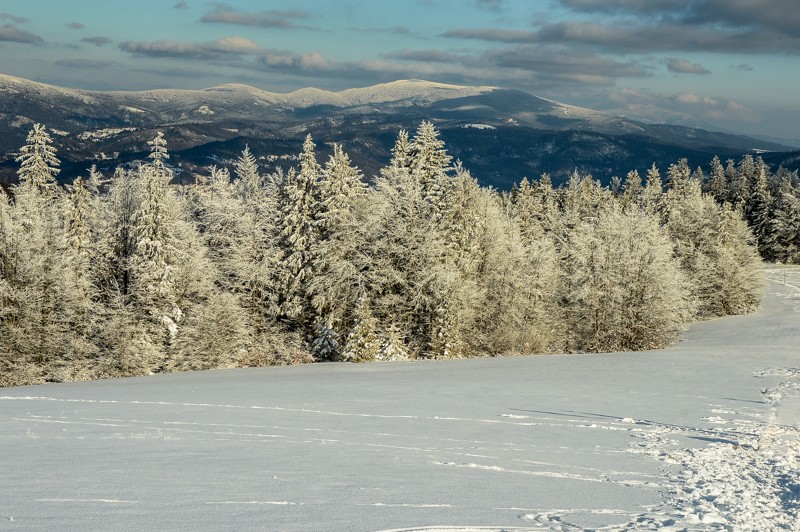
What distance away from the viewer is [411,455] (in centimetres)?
1242

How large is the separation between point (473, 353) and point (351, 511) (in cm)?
3536

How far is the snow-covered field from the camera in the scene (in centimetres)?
820

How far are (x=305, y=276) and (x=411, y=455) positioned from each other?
1211 inches

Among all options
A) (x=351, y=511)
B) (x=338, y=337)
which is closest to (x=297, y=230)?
(x=338, y=337)

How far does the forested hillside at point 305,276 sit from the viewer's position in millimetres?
38469

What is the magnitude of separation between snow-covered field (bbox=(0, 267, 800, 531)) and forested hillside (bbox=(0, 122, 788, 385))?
532 inches

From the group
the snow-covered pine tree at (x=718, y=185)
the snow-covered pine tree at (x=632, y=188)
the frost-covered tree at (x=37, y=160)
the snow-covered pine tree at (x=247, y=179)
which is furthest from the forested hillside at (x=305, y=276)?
the snow-covered pine tree at (x=718, y=185)

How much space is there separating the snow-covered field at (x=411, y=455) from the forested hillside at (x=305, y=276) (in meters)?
13.5

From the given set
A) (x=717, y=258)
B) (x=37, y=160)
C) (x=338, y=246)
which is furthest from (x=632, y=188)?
(x=37, y=160)

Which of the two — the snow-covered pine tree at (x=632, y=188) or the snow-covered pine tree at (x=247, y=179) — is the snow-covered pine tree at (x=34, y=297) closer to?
the snow-covered pine tree at (x=247, y=179)

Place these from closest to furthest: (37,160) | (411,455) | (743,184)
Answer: (411,455)
(37,160)
(743,184)

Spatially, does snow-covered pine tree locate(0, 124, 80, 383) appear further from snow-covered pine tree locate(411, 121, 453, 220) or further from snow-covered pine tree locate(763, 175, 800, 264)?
snow-covered pine tree locate(763, 175, 800, 264)

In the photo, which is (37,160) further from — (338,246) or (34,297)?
(338,246)

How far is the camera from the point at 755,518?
27.8 ft
